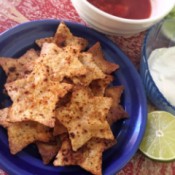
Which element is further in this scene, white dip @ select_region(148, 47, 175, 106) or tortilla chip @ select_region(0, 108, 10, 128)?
white dip @ select_region(148, 47, 175, 106)

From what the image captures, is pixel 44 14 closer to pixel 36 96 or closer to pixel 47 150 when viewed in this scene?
pixel 36 96

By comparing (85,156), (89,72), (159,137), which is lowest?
(159,137)

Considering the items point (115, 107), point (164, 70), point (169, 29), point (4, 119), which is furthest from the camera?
point (169, 29)

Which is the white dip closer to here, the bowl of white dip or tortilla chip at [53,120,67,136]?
the bowl of white dip

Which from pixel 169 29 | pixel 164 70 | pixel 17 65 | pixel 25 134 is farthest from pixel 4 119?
pixel 169 29

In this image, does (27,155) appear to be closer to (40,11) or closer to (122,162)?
(122,162)

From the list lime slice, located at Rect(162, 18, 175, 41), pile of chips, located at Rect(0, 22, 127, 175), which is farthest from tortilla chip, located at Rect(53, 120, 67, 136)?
lime slice, located at Rect(162, 18, 175, 41)

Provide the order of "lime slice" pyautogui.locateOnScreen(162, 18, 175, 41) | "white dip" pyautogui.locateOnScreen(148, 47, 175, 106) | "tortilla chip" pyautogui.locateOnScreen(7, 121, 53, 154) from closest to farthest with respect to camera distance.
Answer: "tortilla chip" pyautogui.locateOnScreen(7, 121, 53, 154)
"white dip" pyautogui.locateOnScreen(148, 47, 175, 106)
"lime slice" pyautogui.locateOnScreen(162, 18, 175, 41)
